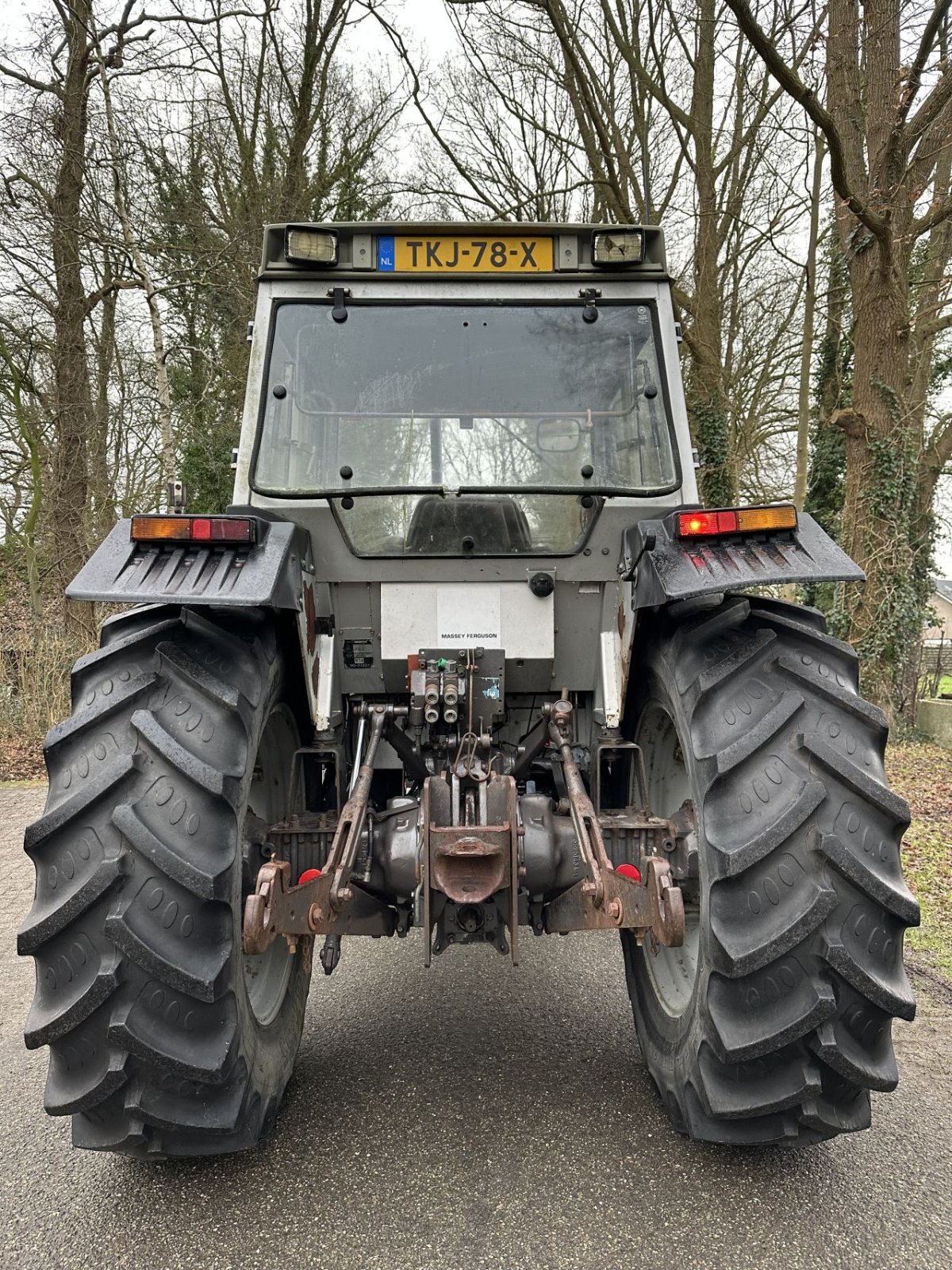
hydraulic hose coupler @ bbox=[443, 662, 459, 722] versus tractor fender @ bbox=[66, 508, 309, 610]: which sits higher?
tractor fender @ bbox=[66, 508, 309, 610]

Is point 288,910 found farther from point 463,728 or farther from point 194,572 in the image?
point 463,728

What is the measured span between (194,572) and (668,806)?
1.66 meters

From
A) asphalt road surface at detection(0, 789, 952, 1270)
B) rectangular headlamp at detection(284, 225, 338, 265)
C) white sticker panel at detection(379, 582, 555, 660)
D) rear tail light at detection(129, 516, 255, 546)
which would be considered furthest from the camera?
rectangular headlamp at detection(284, 225, 338, 265)

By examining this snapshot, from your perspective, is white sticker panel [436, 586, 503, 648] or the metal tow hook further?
white sticker panel [436, 586, 503, 648]

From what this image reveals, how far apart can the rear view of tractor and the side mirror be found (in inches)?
0.5

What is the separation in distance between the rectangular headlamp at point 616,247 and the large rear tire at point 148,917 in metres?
2.03

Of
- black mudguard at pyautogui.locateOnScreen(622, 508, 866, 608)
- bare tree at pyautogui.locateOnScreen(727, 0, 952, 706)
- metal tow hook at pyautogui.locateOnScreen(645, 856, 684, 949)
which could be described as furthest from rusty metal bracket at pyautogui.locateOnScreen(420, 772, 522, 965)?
bare tree at pyautogui.locateOnScreen(727, 0, 952, 706)

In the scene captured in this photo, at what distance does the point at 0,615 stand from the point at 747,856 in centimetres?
1103

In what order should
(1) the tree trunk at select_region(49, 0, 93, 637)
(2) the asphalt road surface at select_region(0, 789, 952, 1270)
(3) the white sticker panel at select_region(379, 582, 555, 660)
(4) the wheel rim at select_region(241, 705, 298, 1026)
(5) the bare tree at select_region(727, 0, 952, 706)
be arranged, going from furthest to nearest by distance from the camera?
1. (1) the tree trunk at select_region(49, 0, 93, 637)
2. (5) the bare tree at select_region(727, 0, 952, 706)
3. (3) the white sticker panel at select_region(379, 582, 555, 660)
4. (4) the wheel rim at select_region(241, 705, 298, 1026)
5. (2) the asphalt road surface at select_region(0, 789, 952, 1270)

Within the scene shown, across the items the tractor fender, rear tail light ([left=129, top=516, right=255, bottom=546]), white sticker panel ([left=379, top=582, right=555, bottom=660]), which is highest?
rear tail light ([left=129, top=516, right=255, bottom=546])

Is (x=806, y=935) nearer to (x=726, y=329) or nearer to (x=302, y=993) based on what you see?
(x=302, y=993)

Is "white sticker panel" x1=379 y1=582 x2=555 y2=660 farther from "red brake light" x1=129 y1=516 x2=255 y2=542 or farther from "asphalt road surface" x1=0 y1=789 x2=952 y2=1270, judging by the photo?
"asphalt road surface" x1=0 y1=789 x2=952 y2=1270

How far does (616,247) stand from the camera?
321cm

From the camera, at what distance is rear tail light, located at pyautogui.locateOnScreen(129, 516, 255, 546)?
2365 millimetres
